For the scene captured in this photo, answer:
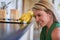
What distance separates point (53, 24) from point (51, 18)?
44 mm

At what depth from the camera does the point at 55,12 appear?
2.97 feet

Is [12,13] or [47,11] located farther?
[12,13]

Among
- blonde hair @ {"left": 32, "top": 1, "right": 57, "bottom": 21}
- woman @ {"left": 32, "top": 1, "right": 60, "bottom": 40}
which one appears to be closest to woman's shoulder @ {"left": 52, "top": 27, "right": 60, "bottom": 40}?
woman @ {"left": 32, "top": 1, "right": 60, "bottom": 40}

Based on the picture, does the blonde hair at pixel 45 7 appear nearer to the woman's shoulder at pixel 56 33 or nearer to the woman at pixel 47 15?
the woman at pixel 47 15

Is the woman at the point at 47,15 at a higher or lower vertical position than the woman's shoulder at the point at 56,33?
higher

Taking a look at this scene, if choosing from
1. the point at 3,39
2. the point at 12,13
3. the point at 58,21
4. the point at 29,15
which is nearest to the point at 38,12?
the point at 58,21

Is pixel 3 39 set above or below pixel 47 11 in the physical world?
below

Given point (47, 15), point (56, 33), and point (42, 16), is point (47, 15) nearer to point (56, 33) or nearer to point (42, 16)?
point (42, 16)

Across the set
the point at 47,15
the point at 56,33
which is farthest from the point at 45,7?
the point at 56,33

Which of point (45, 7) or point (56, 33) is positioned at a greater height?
point (45, 7)

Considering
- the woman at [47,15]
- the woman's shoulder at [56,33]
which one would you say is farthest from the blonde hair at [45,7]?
the woman's shoulder at [56,33]

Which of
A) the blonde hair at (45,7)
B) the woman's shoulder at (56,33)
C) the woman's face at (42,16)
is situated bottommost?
the woman's shoulder at (56,33)

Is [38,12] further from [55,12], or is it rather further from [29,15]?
[29,15]

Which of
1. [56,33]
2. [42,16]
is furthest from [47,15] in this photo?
[56,33]
